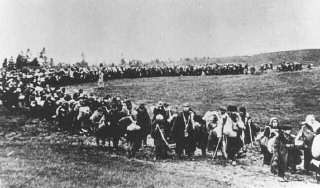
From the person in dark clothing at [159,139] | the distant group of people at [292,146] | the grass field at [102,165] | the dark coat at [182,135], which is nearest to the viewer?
the grass field at [102,165]

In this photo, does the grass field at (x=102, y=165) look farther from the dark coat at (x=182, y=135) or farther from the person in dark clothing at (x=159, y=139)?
the dark coat at (x=182, y=135)

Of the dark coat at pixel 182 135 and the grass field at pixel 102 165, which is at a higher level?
the dark coat at pixel 182 135

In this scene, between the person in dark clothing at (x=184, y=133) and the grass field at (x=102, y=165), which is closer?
the grass field at (x=102, y=165)

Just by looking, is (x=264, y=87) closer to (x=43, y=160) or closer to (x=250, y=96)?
(x=250, y=96)

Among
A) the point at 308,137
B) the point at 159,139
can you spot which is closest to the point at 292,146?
the point at 308,137

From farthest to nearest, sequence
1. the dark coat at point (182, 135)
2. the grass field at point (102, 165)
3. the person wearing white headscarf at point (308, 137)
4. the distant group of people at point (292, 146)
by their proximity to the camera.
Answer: the dark coat at point (182, 135), the person wearing white headscarf at point (308, 137), the distant group of people at point (292, 146), the grass field at point (102, 165)

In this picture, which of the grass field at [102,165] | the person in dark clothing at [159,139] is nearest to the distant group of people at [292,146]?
the grass field at [102,165]

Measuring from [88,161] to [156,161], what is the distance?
6.90 ft

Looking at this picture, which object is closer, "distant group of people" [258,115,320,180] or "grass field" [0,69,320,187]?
"grass field" [0,69,320,187]

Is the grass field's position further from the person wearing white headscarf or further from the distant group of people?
the person wearing white headscarf

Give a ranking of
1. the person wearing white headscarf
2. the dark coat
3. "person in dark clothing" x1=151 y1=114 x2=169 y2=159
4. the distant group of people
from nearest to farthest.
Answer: the distant group of people → the person wearing white headscarf → "person in dark clothing" x1=151 y1=114 x2=169 y2=159 → the dark coat

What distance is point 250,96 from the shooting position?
31.3 meters

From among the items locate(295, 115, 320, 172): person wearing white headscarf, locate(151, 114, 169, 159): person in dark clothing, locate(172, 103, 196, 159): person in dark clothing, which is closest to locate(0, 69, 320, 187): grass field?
locate(151, 114, 169, 159): person in dark clothing

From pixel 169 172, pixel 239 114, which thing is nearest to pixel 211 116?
pixel 239 114
